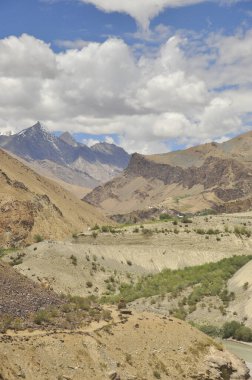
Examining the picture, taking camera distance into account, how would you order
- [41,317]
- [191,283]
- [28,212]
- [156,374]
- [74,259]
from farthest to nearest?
[28,212]
[74,259]
[191,283]
[41,317]
[156,374]

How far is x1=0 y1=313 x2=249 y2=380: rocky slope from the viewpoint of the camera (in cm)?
2503

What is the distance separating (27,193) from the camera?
466ft

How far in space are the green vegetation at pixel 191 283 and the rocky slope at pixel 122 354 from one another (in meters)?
28.2

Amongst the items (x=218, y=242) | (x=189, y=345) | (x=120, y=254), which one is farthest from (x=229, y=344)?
(x=218, y=242)

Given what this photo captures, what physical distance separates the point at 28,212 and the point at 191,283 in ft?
217

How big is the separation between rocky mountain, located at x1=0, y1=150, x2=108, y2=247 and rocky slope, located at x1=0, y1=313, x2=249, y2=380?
9067cm

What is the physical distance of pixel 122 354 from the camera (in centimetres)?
2936

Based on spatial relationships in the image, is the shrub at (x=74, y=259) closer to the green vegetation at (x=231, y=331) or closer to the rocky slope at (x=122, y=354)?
the green vegetation at (x=231, y=331)

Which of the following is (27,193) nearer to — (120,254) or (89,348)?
(120,254)

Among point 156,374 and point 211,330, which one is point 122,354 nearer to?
point 156,374

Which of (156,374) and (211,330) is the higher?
(156,374)

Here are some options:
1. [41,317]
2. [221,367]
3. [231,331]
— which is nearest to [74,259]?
[231,331]

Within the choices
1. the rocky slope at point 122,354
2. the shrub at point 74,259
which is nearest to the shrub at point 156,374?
the rocky slope at point 122,354

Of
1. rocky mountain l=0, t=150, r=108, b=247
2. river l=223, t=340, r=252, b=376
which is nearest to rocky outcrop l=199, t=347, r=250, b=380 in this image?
A: river l=223, t=340, r=252, b=376
